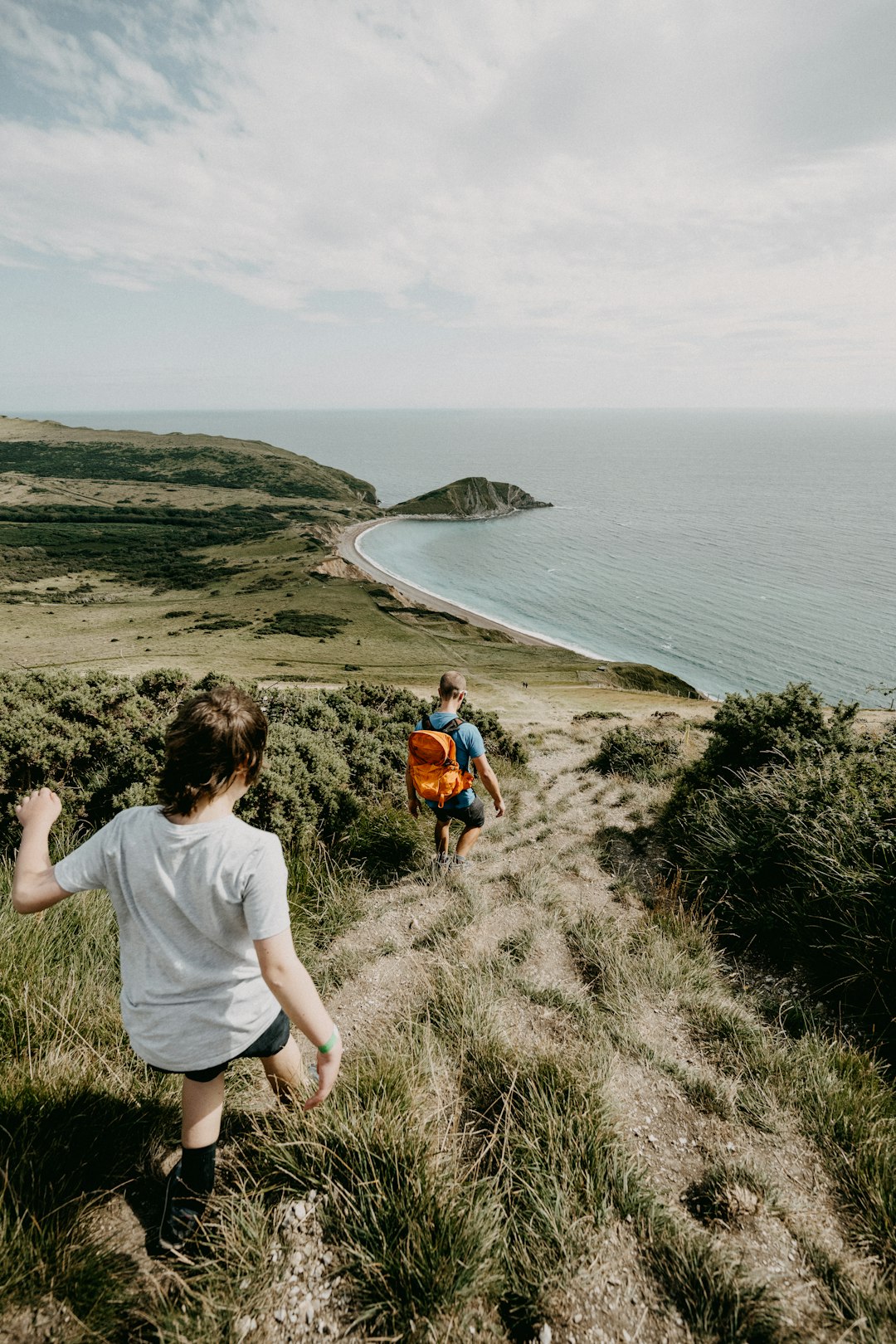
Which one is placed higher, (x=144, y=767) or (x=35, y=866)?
(x=35, y=866)

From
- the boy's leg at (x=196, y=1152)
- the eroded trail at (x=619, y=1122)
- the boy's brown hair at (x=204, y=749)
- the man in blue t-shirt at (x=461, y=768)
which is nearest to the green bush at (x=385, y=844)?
the man in blue t-shirt at (x=461, y=768)

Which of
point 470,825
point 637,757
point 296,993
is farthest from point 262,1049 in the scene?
point 637,757

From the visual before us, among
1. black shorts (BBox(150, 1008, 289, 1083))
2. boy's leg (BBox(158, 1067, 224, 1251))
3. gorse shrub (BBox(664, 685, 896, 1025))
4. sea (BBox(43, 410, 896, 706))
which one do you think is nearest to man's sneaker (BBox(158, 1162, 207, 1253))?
boy's leg (BBox(158, 1067, 224, 1251))

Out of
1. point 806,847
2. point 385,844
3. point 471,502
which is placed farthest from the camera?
point 471,502

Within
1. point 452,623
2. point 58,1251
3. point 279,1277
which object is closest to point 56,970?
point 58,1251

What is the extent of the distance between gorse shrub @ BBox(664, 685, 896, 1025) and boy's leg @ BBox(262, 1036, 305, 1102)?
4036 millimetres

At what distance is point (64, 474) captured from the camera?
161 metres

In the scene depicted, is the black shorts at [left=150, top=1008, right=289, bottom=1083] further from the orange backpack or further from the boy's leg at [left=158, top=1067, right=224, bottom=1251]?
the orange backpack

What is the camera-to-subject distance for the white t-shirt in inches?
80.0

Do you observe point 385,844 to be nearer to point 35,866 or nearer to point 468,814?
point 468,814

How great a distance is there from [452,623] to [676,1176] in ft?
198

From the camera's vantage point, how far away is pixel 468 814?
237 inches

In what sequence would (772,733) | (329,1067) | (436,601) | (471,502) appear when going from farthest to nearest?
(471,502)
(436,601)
(772,733)
(329,1067)

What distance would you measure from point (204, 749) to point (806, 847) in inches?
230
